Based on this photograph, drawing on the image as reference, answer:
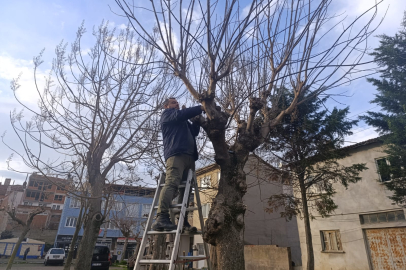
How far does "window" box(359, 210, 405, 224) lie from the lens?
11.5 metres

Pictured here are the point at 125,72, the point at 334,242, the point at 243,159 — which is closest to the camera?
the point at 243,159

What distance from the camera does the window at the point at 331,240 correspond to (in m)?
13.3

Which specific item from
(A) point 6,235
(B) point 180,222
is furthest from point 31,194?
(B) point 180,222

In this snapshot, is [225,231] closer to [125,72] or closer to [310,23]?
[310,23]

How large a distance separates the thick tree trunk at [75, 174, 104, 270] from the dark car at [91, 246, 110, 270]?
37.9 feet

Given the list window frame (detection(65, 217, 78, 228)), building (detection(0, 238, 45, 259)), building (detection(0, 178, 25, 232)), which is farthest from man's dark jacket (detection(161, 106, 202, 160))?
building (detection(0, 178, 25, 232))

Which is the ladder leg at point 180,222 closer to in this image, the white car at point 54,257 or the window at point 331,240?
the window at point 331,240

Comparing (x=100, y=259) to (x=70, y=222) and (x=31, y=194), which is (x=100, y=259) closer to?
(x=70, y=222)

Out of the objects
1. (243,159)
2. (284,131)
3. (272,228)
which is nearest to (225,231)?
(243,159)

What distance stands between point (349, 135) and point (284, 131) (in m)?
3.03

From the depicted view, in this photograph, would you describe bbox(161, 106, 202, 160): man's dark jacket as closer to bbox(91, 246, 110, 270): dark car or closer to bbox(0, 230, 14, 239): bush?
bbox(91, 246, 110, 270): dark car

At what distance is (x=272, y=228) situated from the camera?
2020 cm

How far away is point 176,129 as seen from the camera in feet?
13.4

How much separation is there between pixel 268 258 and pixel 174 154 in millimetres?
13462
